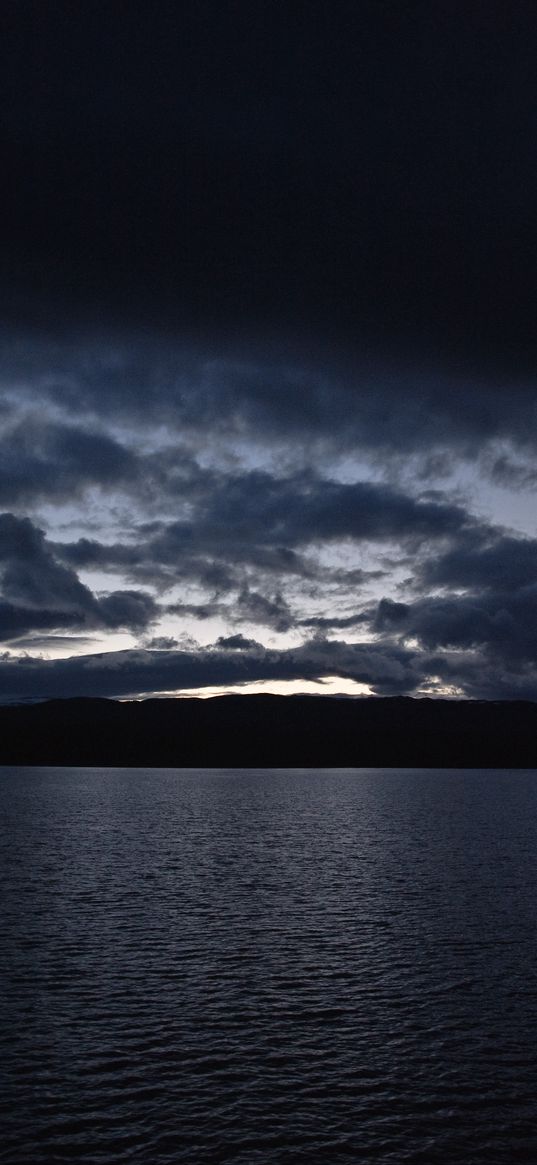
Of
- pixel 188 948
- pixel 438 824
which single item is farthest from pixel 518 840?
pixel 188 948

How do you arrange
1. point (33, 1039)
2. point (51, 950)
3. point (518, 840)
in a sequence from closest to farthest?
1. point (33, 1039)
2. point (51, 950)
3. point (518, 840)

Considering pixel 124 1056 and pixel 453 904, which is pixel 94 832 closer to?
pixel 453 904

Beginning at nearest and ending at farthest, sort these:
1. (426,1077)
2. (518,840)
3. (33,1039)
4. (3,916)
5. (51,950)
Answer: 1. (426,1077)
2. (33,1039)
3. (51,950)
4. (3,916)
5. (518,840)

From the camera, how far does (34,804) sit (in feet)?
558

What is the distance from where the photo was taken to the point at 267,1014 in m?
37.6

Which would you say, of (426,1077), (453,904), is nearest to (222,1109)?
(426,1077)

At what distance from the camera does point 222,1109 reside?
92.0ft

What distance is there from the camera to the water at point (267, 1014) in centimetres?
2638

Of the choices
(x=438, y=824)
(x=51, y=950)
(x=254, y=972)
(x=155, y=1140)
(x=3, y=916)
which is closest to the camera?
(x=155, y=1140)

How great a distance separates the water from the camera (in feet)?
86.5

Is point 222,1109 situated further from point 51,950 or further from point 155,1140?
point 51,950

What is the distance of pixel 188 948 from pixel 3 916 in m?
15.5

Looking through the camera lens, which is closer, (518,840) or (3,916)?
(3,916)

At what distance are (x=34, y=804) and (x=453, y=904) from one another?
12569cm
